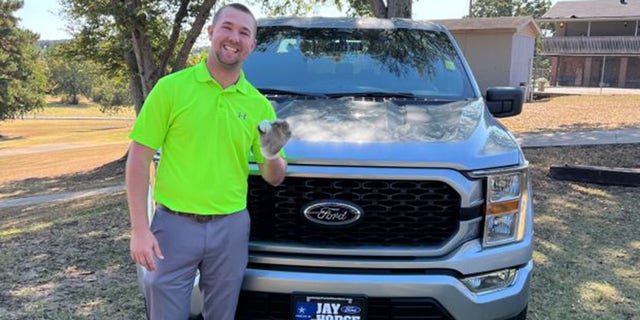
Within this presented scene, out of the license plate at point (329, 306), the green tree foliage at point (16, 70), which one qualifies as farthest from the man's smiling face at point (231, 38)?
the green tree foliage at point (16, 70)

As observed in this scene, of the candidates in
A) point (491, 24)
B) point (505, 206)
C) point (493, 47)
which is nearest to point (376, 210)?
point (505, 206)

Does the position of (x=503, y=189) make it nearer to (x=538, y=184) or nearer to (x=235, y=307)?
(x=235, y=307)

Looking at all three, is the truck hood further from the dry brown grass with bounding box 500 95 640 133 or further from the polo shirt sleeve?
the dry brown grass with bounding box 500 95 640 133

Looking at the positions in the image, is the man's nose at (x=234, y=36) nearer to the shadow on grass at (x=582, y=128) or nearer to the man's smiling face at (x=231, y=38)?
the man's smiling face at (x=231, y=38)

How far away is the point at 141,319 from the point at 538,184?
5.35 meters

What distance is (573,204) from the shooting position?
6.39m

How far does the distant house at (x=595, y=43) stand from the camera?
38.8 m

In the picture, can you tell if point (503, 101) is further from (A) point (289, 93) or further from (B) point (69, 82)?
(B) point (69, 82)

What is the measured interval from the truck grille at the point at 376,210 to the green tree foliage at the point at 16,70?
50019mm

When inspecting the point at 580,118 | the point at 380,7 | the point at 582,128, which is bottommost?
the point at 580,118

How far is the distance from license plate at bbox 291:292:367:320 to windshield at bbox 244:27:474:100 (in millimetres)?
1527

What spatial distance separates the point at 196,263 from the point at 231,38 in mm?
948

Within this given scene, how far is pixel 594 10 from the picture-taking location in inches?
1592

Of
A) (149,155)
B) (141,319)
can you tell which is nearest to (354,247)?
(149,155)
